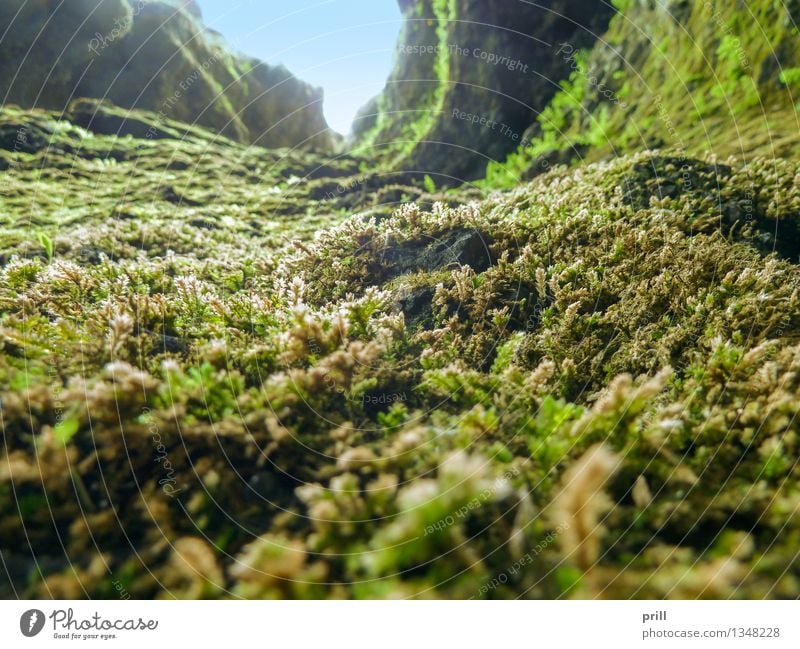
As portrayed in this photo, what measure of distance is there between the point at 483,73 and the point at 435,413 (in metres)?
17.4

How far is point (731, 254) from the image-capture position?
15.4 feet

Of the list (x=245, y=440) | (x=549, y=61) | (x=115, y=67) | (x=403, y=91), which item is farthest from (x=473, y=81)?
(x=245, y=440)

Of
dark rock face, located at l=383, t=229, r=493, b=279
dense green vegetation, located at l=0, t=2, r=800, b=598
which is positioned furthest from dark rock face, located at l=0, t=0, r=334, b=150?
dense green vegetation, located at l=0, t=2, r=800, b=598

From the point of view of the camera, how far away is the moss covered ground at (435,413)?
6.83 ft

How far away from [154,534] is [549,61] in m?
17.9

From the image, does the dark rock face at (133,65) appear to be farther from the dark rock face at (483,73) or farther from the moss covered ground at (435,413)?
the moss covered ground at (435,413)

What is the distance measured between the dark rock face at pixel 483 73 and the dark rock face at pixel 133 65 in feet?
15.6

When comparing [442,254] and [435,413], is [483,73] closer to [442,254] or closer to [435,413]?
[442,254]

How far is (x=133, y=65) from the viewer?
2075 centimetres

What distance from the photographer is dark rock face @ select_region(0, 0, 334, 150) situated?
1688 centimetres

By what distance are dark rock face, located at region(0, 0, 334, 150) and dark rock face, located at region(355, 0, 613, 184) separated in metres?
4.76

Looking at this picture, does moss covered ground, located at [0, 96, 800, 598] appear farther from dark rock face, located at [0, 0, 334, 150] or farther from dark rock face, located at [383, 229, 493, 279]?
dark rock face, located at [0, 0, 334, 150]

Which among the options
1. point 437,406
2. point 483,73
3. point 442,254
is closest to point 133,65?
point 483,73

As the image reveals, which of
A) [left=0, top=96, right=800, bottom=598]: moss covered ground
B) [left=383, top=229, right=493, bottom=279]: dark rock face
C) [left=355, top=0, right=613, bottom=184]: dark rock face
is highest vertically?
[left=355, top=0, right=613, bottom=184]: dark rock face
